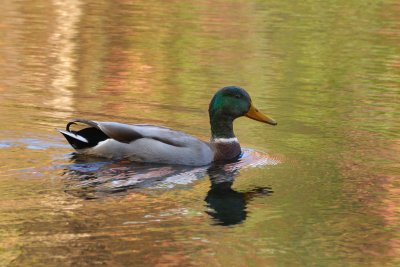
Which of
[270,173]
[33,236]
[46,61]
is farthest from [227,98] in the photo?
[46,61]

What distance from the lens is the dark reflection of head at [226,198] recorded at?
29.6 ft

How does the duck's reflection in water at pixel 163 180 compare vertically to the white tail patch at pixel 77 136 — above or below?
below

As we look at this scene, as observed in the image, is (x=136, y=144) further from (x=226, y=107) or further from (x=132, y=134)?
(x=226, y=107)

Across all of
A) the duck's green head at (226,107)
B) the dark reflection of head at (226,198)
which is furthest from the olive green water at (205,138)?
the duck's green head at (226,107)

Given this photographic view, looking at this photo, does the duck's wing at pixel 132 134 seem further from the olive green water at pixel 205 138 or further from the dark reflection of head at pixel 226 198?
the dark reflection of head at pixel 226 198

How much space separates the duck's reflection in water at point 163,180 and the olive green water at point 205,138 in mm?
21

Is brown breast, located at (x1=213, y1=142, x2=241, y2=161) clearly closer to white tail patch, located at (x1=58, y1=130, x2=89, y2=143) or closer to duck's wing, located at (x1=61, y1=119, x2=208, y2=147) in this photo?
duck's wing, located at (x1=61, y1=119, x2=208, y2=147)

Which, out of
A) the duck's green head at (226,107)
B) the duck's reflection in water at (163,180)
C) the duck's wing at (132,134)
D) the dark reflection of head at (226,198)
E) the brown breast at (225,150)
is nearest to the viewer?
the dark reflection of head at (226,198)

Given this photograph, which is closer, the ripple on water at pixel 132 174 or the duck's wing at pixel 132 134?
the ripple on water at pixel 132 174

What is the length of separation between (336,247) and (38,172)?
3085 millimetres

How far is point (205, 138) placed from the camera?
12.4 meters

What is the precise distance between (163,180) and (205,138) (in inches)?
89.7

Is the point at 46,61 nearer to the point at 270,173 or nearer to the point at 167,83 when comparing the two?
the point at 167,83

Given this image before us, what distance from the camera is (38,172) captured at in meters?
10.1
